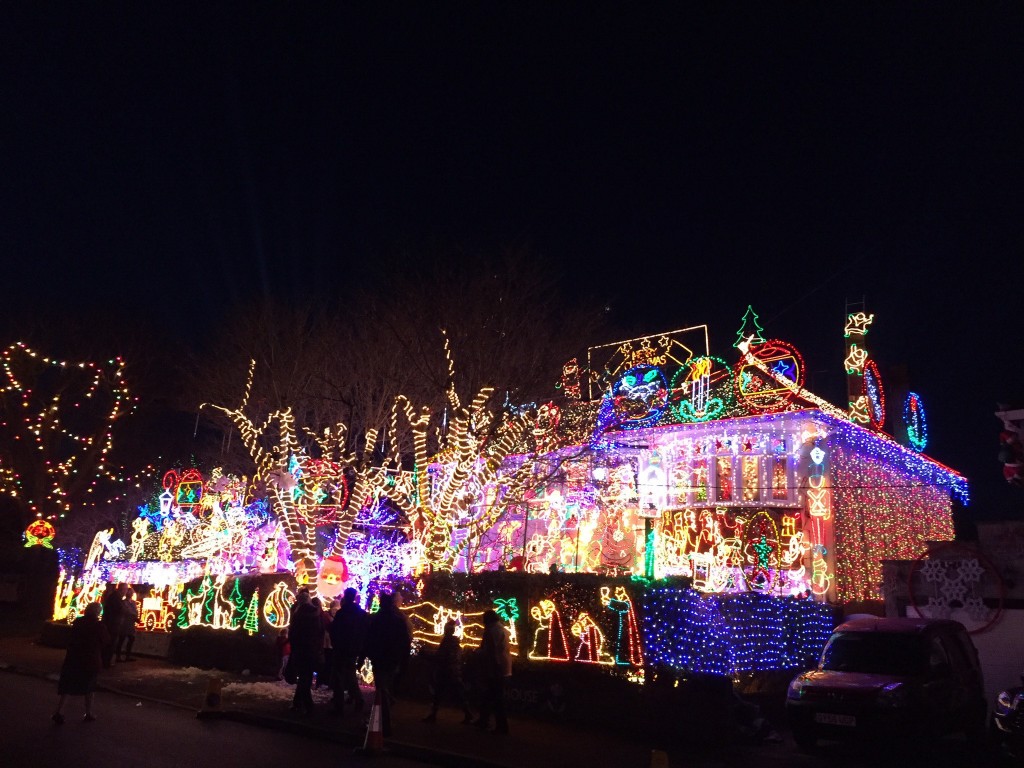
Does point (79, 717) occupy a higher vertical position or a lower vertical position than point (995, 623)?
lower

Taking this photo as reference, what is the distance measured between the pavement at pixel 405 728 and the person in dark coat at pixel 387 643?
28.0 inches

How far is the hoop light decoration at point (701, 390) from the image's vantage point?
25.6 meters

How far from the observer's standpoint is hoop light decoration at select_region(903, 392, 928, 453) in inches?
1114

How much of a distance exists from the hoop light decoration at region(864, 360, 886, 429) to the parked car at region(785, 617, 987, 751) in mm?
14587

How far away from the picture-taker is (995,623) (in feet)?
47.7

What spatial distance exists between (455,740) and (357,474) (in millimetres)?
9754

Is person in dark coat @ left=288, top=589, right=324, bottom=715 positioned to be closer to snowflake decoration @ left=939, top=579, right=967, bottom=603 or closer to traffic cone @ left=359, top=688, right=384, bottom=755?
traffic cone @ left=359, top=688, right=384, bottom=755

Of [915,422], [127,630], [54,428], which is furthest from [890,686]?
[54,428]

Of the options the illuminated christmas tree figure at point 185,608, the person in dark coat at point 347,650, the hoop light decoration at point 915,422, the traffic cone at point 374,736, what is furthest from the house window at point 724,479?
the traffic cone at point 374,736

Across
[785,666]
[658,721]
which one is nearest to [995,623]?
[785,666]

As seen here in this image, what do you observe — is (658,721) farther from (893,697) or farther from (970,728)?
(970,728)

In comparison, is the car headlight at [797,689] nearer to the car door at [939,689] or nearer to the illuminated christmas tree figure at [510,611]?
the car door at [939,689]

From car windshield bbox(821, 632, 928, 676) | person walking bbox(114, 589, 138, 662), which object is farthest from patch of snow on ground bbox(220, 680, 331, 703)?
car windshield bbox(821, 632, 928, 676)

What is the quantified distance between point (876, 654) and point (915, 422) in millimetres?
20580
